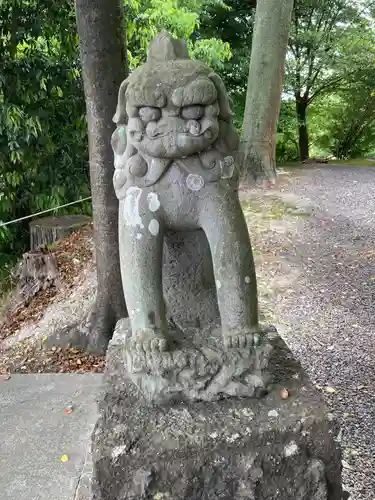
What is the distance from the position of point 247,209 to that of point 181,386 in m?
4.04

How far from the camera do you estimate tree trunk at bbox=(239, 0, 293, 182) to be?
5.73m

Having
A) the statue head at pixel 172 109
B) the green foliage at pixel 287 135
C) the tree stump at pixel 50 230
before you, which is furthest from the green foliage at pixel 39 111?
the green foliage at pixel 287 135

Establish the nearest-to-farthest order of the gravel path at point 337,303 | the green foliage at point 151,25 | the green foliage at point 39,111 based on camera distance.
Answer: the gravel path at point 337,303
the green foliage at point 151,25
the green foliage at point 39,111

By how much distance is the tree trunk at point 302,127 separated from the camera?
31.8 feet

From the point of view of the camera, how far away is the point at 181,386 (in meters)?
1.24

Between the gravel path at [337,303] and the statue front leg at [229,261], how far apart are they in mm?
949

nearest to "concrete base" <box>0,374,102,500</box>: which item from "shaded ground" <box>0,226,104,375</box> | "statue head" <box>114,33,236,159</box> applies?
"shaded ground" <box>0,226,104,375</box>

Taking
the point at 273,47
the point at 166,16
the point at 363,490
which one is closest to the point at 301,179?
the point at 273,47

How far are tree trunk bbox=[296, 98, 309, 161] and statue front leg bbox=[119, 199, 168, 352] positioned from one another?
351 inches

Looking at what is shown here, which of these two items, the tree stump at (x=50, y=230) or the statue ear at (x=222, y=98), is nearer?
the statue ear at (x=222, y=98)

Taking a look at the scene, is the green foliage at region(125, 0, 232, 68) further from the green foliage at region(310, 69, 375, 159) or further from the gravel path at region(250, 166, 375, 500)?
the green foliage at region(310, 69, 375, 159)

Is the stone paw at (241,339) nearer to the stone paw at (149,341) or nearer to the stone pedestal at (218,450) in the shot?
the stone pedestal at (218,450)

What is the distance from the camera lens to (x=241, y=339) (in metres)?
1.27

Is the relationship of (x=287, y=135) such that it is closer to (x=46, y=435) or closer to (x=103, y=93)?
(x=103, y=93)
